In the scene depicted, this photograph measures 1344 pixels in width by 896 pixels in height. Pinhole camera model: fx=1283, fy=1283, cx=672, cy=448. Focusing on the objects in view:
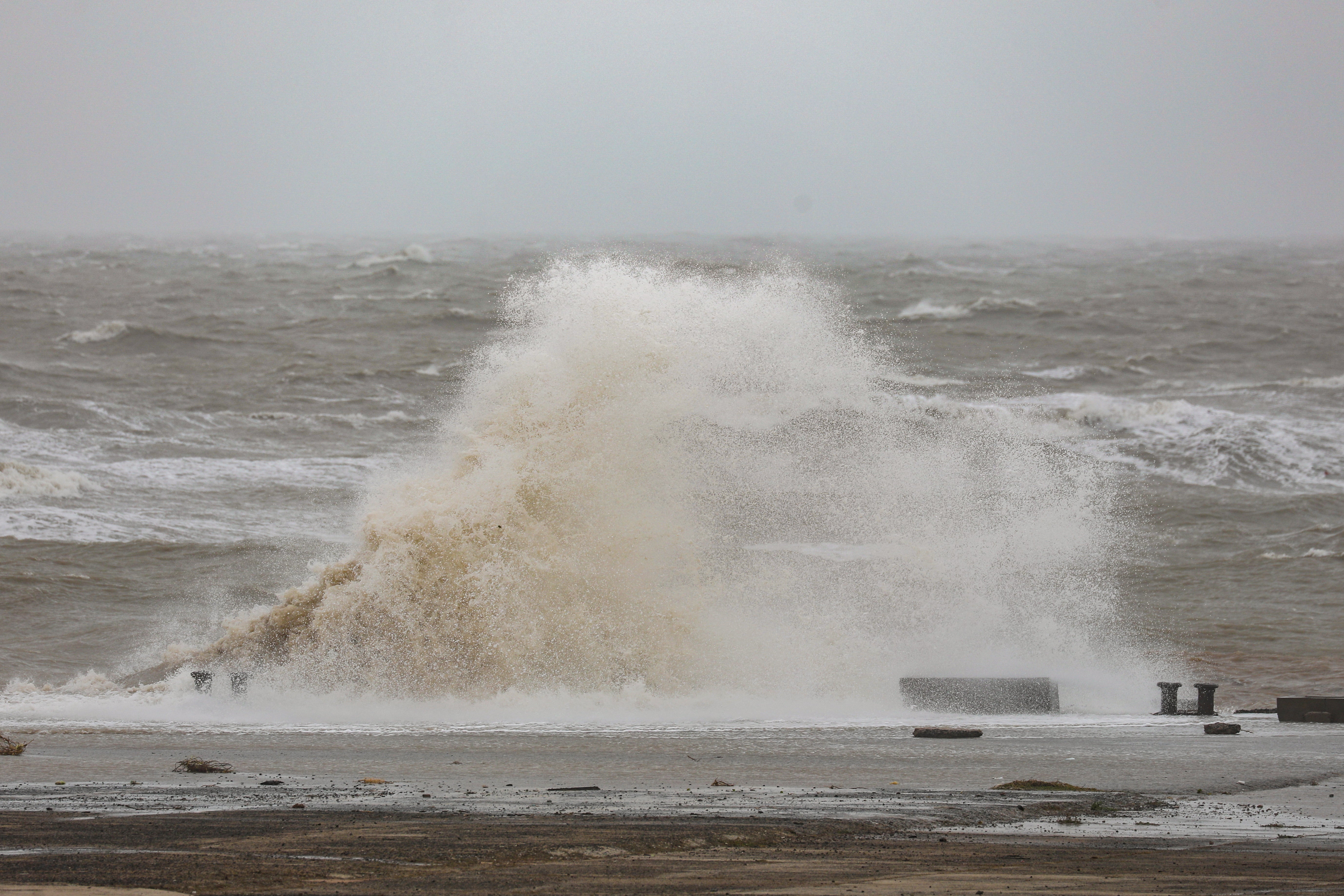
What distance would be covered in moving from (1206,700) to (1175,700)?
1.20ft

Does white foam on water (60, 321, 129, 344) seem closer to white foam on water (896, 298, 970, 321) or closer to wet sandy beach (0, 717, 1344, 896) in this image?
white foam on water (896, 298, 970, 321)

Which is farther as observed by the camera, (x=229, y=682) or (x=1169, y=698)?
(x=229, y=682)

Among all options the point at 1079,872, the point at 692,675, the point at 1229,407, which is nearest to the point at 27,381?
the point at 692,675

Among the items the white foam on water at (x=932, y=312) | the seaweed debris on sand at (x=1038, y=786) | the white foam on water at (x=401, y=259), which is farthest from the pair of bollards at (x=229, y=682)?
the white foam on water at (x=401, y=259)

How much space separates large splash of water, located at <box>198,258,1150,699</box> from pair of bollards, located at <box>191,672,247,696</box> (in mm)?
529

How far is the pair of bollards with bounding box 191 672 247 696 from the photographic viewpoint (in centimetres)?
1374

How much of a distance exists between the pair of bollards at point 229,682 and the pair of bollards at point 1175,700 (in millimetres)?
9747

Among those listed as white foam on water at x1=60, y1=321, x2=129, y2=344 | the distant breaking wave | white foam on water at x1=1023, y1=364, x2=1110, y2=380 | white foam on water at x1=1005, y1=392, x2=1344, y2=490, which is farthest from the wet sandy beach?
the distant breaking wave

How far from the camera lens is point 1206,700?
13.4 meters

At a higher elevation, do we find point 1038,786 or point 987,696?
point 1038,786

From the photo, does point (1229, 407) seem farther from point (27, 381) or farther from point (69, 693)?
point (27, 381)

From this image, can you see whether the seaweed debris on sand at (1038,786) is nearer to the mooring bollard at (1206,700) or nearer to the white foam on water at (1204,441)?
the mooring bollard at (1206,700)

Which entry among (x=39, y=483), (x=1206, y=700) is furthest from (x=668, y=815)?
(x=39, y=483)

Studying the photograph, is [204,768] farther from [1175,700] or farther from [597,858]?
[1175,700]
